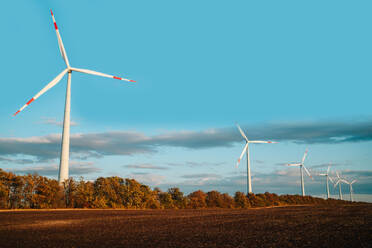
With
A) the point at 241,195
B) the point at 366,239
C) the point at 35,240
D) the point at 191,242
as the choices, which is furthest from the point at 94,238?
the point at 241,195

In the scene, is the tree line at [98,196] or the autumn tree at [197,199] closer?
the tree line at [98,196]

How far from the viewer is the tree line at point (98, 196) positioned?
43281 millimetres

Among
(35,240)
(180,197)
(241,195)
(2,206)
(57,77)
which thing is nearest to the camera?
(35,240)

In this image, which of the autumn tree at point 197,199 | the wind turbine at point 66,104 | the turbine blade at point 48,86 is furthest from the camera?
the autumn tree at point 197,199

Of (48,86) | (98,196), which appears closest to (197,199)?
(98,196)

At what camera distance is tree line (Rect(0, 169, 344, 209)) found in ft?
142

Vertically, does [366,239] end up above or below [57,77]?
below

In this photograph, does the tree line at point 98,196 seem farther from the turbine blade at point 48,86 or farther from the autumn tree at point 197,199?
the turbine blade at point 48,86

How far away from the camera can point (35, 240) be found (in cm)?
1320

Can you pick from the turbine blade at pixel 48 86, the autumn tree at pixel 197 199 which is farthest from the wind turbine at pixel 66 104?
the autumn tree at pixel 197 199

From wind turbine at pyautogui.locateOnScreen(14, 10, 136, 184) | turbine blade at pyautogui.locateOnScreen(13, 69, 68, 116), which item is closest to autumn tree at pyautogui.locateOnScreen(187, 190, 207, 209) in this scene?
wind turbine at pyautogui.locateOnScreen(14, 10, 136, 184)

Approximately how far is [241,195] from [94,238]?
59.5 m

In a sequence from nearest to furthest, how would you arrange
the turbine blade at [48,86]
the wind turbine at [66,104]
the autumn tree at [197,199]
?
the turbine blade at [48,86]
the wind turbine at [66,104]
the autumn tree at [197,199]

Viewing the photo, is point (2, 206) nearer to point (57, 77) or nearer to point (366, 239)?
point (57, 77)
